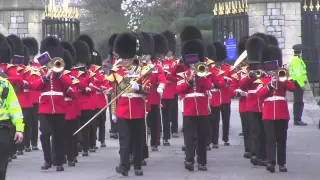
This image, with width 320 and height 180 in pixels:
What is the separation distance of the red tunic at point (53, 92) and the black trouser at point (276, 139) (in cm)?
279

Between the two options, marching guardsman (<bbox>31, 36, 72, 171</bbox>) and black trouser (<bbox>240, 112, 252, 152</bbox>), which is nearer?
marching guardsman (<bbox>31, 36, 72, 171</bbox>)

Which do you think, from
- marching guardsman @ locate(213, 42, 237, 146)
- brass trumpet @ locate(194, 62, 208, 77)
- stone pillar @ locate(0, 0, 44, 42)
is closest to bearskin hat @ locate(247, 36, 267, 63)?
brass trumpet @ locate(194, 62, 208, 77)

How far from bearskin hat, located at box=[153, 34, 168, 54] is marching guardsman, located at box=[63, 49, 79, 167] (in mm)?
3271

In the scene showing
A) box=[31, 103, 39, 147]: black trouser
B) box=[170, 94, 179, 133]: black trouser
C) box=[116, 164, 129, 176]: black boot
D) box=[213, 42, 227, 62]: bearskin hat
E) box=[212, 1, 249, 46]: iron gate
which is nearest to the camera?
box=[116, 164, 129, 176]: black boot

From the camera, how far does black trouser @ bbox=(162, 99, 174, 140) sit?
612 inches

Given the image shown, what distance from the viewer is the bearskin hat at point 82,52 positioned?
13.8 m

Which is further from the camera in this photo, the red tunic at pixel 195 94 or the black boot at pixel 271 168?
the red tunic at pixel 195 94

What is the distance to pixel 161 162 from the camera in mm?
12992

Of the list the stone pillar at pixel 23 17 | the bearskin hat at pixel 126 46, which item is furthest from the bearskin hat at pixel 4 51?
A: the stone pillar at pixel 23 17

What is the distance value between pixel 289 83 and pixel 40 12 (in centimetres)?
1642

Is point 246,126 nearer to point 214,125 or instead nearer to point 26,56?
point 214,125

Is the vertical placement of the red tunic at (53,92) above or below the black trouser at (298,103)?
above

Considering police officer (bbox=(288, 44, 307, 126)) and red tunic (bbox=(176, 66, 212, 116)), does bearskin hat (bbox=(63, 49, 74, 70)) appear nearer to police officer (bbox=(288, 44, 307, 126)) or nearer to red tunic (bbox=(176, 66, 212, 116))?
red tunic (bbox=(176, 66, 212, 116))

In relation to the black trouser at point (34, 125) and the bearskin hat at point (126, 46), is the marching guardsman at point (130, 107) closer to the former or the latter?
the bearskin hat at point (126, 46)
